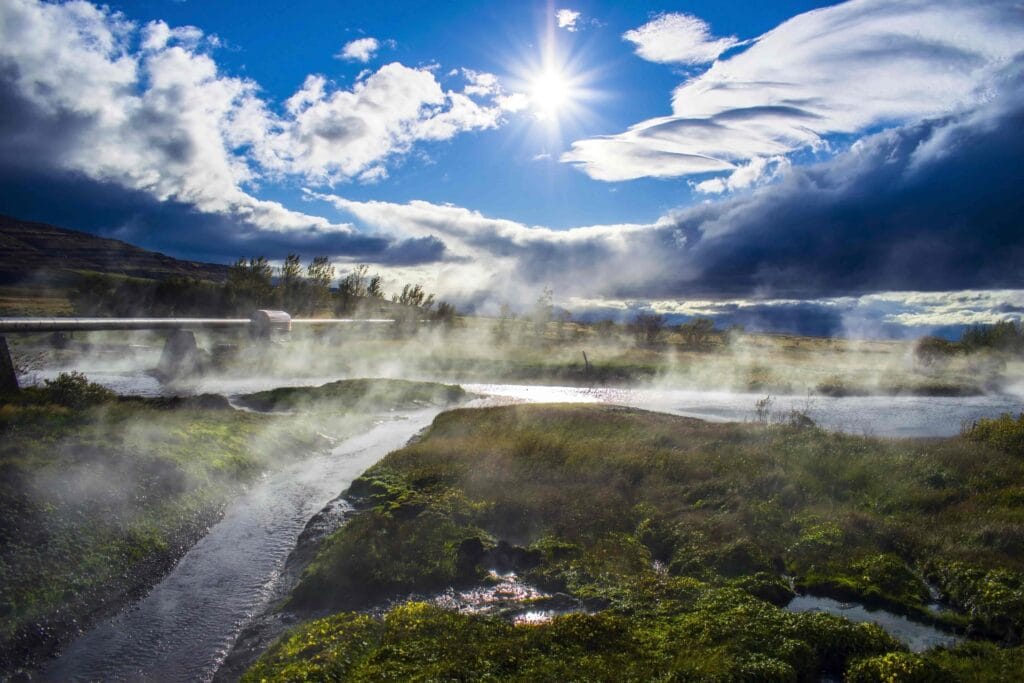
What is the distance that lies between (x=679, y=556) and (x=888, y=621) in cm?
478

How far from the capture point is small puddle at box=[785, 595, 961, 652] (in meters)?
11.2

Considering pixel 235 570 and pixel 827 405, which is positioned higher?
pixel 827 405

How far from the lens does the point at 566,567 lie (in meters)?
15.1

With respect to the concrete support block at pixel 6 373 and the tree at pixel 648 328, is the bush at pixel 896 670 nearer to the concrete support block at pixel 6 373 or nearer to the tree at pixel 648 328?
the concrete support block at pixel 6 373

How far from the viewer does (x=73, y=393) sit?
2745 cm

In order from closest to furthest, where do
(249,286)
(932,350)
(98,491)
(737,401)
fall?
(98,491) < (737,401) < (932,350) < (249,286)

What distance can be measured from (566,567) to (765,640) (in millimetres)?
5440

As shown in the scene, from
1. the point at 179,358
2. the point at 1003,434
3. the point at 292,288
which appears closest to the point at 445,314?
the point at 292,288

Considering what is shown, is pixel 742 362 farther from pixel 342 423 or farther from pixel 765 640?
pixel 765 640

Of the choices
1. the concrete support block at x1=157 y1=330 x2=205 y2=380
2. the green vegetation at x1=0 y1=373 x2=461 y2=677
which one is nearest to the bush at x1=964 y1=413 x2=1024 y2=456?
the green vegetation at x1=0 y1=373 x2=461 y2=677

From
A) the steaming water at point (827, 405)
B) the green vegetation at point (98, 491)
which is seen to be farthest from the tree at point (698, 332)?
the green vegetation at point (98, 491)

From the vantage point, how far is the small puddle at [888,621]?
1121 centimetres

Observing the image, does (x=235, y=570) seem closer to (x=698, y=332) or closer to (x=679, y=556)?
(x=679, y=556)

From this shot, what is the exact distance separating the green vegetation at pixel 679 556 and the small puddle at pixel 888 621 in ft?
1.19
